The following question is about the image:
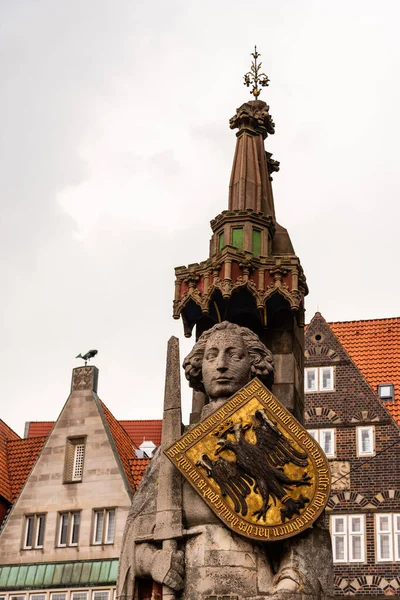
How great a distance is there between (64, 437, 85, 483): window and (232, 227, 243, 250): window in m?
10.9

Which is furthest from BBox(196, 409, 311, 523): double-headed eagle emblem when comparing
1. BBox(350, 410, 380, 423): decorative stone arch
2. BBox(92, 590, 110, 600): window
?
BBox(350, 410, 380, 423): decorative stone arch

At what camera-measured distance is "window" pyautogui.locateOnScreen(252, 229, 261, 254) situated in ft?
38.6

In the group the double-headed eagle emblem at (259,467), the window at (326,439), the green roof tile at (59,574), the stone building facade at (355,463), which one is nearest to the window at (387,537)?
the stone building facade at (355,463)

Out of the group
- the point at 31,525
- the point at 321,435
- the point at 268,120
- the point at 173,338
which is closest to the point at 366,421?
the point at 321,435

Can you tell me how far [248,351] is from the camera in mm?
10938

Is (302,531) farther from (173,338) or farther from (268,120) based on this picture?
(268,120)

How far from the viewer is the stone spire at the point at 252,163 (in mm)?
12227

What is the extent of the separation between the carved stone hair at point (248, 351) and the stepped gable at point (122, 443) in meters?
10.7

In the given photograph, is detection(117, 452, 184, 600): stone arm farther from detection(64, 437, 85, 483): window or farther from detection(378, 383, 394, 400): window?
detection(378, 383, 394, 400): window

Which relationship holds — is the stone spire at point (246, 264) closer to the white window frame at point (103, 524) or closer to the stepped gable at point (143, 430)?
the white window frame at point (103, 524)

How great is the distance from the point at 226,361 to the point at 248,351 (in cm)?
26

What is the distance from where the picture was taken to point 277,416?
34.4 ft

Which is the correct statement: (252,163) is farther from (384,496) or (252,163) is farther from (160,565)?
(384,496)

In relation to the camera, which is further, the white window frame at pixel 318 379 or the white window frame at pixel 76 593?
the white window frame at pixel 318 379
